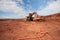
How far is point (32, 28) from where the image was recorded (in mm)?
2045

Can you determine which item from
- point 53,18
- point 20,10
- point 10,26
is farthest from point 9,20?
point 53,18

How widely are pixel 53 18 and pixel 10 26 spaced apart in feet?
2.15

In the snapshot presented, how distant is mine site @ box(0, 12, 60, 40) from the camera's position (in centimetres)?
197

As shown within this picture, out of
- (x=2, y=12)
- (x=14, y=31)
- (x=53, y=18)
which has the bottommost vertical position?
(x=14, y=31)

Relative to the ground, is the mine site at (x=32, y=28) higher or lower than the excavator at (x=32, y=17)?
lower

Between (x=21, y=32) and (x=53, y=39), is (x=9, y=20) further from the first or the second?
(x=53, y=39)

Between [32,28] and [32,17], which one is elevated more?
[32,17]

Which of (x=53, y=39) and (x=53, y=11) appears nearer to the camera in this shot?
(x=53, y=39)

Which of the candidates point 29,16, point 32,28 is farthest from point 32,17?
point 32,28

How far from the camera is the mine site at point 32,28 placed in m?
1.97

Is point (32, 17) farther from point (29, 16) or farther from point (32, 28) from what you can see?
point (32, 28)

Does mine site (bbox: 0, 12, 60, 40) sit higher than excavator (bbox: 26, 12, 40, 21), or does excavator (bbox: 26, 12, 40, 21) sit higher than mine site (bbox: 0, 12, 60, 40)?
excavator (bbox: 26, 12, 40, 21)

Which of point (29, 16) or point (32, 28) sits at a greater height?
point (29, 16)

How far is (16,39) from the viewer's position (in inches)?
76.7
